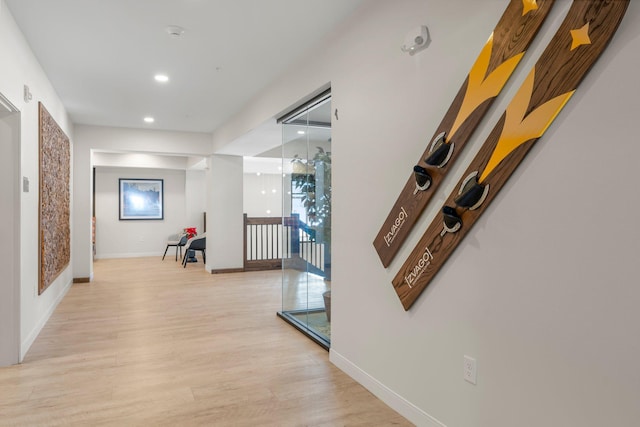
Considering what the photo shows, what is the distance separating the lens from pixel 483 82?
1.89 m

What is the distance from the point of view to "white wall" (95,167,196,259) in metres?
10.2

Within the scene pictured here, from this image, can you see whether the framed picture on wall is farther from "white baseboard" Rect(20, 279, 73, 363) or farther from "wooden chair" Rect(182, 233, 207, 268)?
"white baseboard" Rect(20, 279, 73, 363)

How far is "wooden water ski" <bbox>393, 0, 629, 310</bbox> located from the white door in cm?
303

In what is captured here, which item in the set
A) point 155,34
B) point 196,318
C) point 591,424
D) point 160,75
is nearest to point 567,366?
point 591,424

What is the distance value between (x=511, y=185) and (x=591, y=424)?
914mm

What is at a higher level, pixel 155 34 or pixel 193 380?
pixel 155 34

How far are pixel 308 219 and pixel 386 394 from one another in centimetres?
191

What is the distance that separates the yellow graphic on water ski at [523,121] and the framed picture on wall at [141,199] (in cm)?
1004

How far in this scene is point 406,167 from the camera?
242cm

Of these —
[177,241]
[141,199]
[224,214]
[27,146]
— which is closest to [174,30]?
[27,146]

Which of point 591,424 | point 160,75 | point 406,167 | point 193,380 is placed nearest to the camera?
point 591,424

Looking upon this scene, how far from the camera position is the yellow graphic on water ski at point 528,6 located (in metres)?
1.66

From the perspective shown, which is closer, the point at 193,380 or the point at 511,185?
the point at 511,185

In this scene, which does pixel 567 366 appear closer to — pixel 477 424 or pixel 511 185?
pixel 477 424
